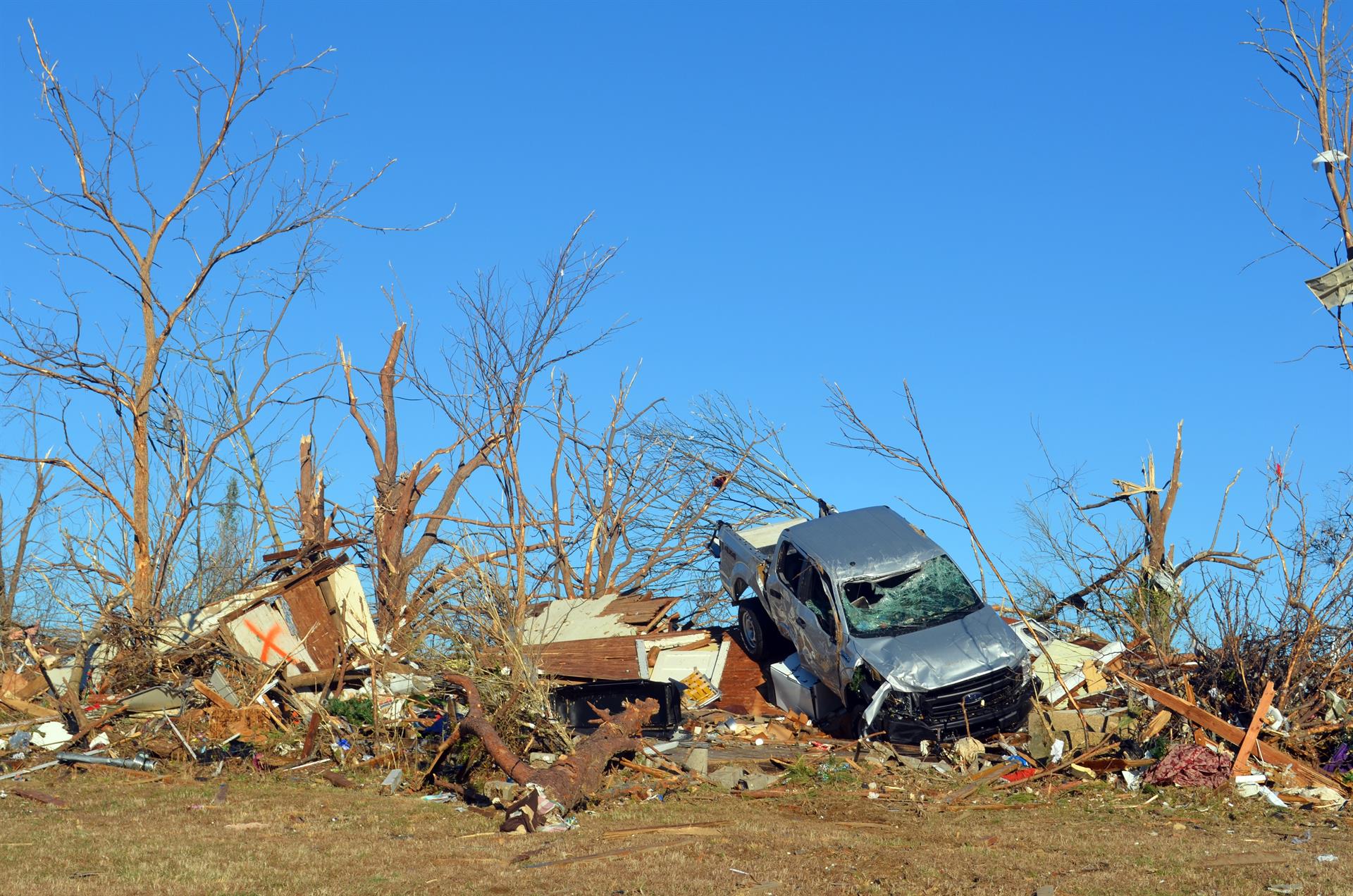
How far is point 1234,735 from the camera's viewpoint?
11281mm

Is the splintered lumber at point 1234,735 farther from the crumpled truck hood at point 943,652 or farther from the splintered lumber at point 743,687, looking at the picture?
the splintered lumber at point 743,687

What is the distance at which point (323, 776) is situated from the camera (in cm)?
1277

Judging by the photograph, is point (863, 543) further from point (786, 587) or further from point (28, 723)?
point (28, 723)

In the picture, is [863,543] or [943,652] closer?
[943,652]

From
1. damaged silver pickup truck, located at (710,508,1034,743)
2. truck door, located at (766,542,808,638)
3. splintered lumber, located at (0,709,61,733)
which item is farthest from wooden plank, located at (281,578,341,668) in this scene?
truck door, located at (766,542,808,638)

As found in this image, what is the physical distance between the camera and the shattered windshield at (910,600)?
1384 cm

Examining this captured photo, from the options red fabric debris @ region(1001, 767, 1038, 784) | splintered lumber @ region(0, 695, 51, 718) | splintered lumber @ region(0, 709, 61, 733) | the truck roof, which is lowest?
red fabric debris @ region(1001, 767, 1038, 784)

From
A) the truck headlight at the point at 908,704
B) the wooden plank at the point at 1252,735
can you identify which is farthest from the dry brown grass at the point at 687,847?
the truck headlight at the point at 908,704

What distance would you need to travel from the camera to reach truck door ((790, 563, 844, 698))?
1398 centimetres

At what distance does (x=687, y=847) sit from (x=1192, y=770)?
5103 mm

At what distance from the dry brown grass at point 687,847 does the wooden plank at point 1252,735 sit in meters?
0.57

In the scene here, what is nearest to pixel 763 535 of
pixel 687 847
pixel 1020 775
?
pixel 1020 775

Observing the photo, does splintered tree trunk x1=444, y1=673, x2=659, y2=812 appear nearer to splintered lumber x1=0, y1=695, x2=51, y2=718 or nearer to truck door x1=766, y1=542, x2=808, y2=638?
truck door x1=766, y1=542, x2=808, y2=638

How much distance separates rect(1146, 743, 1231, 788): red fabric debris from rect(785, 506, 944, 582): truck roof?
4.05 m
